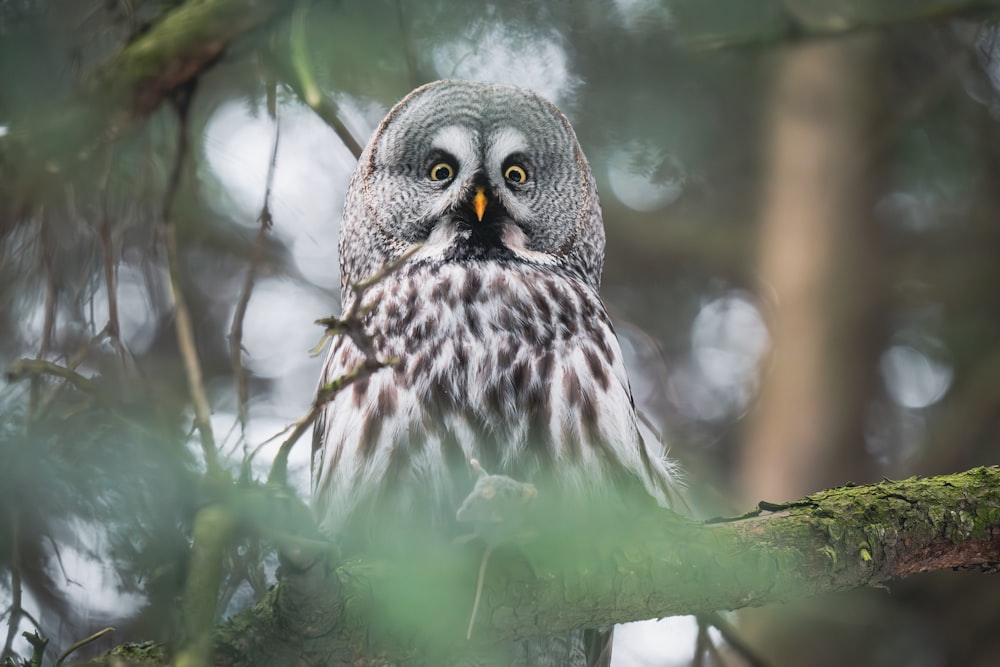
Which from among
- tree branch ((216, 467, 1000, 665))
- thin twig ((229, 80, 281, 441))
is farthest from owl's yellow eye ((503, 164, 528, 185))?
tree branch ((216, 467, 1000, 665))

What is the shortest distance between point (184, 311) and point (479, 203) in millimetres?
1113

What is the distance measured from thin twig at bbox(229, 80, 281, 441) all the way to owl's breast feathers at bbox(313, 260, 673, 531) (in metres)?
0.29

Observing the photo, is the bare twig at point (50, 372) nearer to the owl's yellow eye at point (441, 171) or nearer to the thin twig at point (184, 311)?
the thin twig at point (184, 311)

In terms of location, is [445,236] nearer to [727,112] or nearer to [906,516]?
[906,516]

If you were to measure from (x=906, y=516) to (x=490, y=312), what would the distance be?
0.97 m

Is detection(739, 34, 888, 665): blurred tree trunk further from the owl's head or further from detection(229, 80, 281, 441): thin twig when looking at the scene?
detection(229, 80, 281, 441): thin twig

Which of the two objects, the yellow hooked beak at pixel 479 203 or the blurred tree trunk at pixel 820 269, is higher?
the blurred tree trunk at pixel 820 269

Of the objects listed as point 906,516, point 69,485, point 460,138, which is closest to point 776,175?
point 460,138

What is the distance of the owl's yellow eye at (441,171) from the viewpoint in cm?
270

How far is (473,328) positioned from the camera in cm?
232

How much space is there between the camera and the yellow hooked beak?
2564mm

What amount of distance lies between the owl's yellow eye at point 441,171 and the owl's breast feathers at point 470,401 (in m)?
0.38

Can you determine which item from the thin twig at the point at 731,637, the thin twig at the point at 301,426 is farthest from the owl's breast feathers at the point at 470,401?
the thin twig at the point at 301,426

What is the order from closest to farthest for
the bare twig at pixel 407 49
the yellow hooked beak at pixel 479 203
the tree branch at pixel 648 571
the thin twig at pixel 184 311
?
the thin twig at pixel 184 311 → the tree branch at pixel 648 571 → the bare twig at pixel 407 49 → the yellow hooked beak at pixel 479 203
